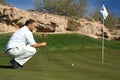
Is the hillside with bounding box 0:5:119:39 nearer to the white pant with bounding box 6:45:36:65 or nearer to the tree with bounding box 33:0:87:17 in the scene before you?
the tree with bounding box 33:0:87:17

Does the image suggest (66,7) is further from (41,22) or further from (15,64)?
(15,64)

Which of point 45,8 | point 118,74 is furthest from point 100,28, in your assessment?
point 118,74

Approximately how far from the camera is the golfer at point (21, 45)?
53.2 feet

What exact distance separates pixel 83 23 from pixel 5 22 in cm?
1150

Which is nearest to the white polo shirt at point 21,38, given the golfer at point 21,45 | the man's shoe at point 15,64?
the golfer at point 21,45

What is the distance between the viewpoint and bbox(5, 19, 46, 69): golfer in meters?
16.2

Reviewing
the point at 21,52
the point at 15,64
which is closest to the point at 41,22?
the point at 15,64

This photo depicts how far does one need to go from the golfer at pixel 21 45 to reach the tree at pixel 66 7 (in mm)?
64730

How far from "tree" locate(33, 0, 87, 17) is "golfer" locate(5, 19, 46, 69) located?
64730 mm

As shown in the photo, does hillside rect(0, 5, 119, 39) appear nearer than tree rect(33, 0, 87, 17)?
Yes

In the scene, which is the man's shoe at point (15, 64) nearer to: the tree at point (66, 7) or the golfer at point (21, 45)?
the golfer at point (21, 45)

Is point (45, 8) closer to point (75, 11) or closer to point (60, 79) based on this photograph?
point (75, 11)

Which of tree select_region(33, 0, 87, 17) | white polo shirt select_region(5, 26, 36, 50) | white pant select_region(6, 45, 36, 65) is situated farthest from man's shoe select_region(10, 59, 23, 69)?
tree select_region(33, 0, 87, 17)

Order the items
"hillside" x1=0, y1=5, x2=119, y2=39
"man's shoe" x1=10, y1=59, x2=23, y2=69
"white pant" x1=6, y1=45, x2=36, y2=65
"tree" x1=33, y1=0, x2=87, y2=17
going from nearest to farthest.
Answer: "white pant" x1=6, y1=45, x2=36, y2=65, "man's shoe" x1=10, y1=59, x2=23, y2=69, "hillside" x1=0, y1=5, x2=119, y2=39, "tree" x1=33, y1=0, x2=87, y2=17
